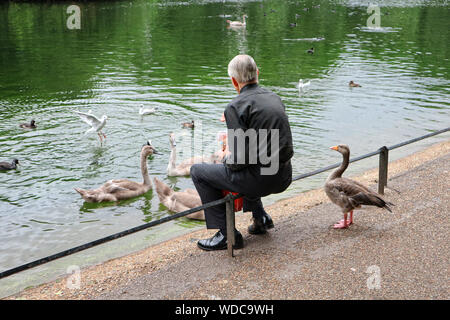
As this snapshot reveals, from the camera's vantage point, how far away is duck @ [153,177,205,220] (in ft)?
30.6

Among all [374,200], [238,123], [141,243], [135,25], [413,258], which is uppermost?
[135,25]

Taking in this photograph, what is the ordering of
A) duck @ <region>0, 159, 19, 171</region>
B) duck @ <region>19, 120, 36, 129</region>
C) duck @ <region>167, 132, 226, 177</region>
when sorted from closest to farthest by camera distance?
duck @ <region>0, 159, 19, 171</region> → duck @ <region>167, 132, 226, 177</region> → duck @ <region>19, 120, 36, 129</region>

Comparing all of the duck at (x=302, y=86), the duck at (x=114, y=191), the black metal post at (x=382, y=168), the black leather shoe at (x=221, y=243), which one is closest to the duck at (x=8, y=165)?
the duck at (x=114, y=191)

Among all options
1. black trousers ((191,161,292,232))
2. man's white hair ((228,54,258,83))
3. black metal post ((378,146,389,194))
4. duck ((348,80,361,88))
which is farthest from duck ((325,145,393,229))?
duck ((348,80,361,88))

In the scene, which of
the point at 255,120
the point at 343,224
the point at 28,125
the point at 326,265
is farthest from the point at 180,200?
the point at 28,125

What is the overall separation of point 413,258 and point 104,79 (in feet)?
57.9

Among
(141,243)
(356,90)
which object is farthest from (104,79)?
(141,243)

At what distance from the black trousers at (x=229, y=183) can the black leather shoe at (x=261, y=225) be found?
52 centimetres

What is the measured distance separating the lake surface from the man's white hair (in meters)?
4.01

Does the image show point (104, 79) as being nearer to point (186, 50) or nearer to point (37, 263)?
point (186, 50)

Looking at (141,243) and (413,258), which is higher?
(413,258)

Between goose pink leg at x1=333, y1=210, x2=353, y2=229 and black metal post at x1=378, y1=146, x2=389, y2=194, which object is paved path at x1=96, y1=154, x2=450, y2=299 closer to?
goose pink leg at x1=333, y1=210, x2=353, y2=229

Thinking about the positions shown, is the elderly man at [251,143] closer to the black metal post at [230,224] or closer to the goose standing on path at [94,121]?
the black metal post at [230,224]
